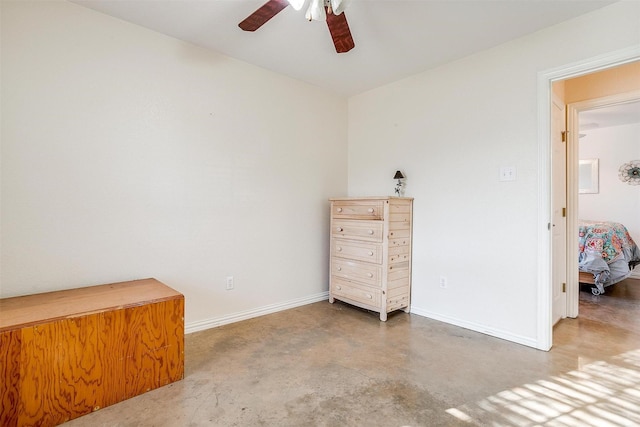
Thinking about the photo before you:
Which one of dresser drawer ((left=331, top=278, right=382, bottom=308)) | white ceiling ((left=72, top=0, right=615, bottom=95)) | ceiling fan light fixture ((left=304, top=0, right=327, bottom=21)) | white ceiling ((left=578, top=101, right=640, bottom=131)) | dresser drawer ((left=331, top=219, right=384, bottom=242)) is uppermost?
white ceiling ((left=578, top=101, right=640, bottom=131))

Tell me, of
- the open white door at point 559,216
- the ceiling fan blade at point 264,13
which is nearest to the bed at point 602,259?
the open white door at point 559,216

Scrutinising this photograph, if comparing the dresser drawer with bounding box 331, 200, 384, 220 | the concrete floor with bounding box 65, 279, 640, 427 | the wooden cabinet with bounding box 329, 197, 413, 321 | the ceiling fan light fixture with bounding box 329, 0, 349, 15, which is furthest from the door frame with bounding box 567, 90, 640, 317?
the ceiling fan light fixture with bounding box 329, 0, 349, 15

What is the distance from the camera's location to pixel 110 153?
2170mm

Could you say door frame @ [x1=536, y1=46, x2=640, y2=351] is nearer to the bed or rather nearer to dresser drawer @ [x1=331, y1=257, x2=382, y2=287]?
dresser drawer @ [x1=331, y1=257, x2=382, y2=287]

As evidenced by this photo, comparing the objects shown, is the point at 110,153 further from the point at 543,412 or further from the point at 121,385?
the point at 543,412

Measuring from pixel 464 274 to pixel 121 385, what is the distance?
258 cm

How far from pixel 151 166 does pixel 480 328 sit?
9.65 ft

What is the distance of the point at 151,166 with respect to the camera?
2.34 metres

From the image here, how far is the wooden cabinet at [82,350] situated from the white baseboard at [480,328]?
2.15m

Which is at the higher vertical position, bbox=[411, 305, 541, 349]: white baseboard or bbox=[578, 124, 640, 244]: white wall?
bbox=[578, 124, 640, 244]: white wall

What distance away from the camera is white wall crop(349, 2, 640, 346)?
2258mm

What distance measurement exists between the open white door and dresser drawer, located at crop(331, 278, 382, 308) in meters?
1.48

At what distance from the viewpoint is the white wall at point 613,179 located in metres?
4.94

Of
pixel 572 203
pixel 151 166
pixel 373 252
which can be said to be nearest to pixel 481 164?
pixel 572 203
